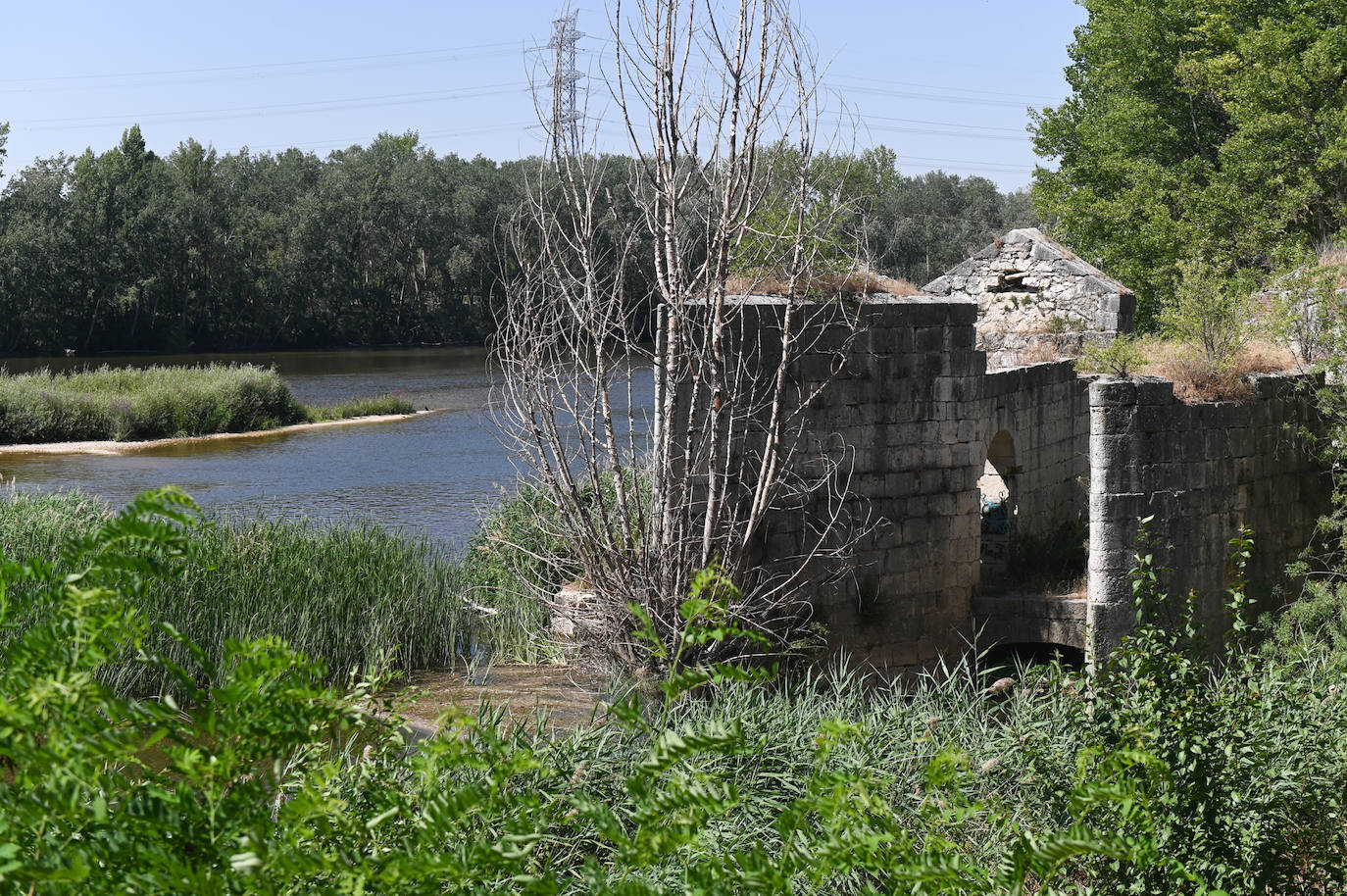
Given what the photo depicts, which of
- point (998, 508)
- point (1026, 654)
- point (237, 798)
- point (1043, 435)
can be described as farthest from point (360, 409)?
point (237, 798)

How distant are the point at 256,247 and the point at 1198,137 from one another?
4280cm

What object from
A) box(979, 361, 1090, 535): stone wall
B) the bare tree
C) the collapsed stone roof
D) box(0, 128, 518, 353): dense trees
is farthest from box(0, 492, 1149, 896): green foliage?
box(0, 128, 518, 353): dense trees

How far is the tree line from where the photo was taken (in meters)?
49.4

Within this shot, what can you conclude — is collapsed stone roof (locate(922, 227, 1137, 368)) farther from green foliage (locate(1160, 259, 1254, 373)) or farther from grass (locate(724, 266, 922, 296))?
grass (locate(724, 266, 922, 296))

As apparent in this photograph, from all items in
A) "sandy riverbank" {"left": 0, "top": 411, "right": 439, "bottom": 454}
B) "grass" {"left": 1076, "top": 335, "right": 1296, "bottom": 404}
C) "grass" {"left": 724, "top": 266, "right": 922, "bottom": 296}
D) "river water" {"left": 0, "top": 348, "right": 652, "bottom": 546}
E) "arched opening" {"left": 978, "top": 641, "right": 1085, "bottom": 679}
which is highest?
"grass" {"left": 724, "top": 266, "right": 922, "bottom": 296}

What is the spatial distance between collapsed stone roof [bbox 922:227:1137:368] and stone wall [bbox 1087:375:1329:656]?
395cm

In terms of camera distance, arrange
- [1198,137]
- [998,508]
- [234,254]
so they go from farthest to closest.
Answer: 1. [234,254]
2. [1198,137]
3. [998,508]

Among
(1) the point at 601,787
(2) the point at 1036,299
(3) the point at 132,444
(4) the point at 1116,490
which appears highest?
(2) the point at 1036,299

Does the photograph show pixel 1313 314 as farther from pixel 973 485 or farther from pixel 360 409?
pixel 360 409

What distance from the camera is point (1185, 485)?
853 cm

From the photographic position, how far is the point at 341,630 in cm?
902

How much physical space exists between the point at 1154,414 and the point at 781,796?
481cm

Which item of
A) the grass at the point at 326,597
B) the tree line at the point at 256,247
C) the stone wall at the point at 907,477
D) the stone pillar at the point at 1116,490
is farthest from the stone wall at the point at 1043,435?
the tree line at the point at 256,247

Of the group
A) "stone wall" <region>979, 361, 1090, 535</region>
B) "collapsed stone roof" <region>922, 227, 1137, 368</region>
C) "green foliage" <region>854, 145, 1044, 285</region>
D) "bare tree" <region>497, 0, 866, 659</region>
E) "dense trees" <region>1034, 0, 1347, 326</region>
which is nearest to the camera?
"bare tree" <region>497, 0, 866, 659</region>
